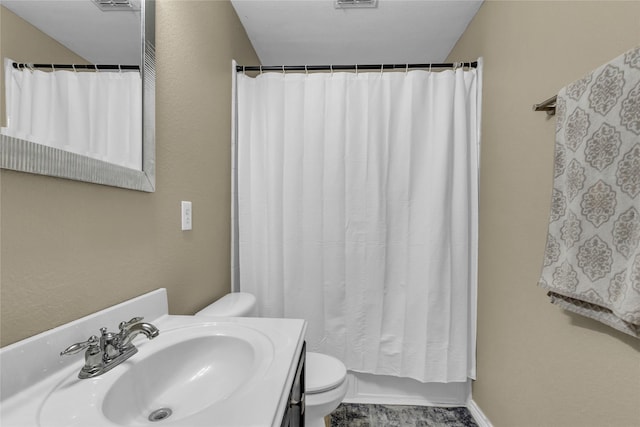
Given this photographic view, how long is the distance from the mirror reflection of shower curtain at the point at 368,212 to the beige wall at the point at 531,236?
0.49 ft

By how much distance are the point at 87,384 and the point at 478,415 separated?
190 cm

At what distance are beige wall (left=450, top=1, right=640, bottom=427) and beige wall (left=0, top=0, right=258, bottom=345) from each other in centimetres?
145

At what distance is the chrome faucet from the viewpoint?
66 cm

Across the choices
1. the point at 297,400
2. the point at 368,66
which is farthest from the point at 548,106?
the point at 297,400

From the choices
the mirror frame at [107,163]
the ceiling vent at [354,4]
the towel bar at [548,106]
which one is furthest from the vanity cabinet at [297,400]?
the ceiling vent at [354,4]

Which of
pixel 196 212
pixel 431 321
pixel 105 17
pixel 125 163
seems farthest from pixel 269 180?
pixel 431 321

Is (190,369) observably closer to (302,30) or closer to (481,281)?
(481,281)

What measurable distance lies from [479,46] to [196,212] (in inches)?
72.3

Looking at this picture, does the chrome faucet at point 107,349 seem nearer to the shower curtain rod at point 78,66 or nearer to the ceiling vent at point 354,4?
the shower curtain rod at point 78,66

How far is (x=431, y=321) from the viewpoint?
1.75 m

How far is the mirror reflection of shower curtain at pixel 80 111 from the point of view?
2.07 ft

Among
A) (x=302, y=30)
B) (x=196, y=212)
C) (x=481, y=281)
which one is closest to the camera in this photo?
(x=196, y=212)

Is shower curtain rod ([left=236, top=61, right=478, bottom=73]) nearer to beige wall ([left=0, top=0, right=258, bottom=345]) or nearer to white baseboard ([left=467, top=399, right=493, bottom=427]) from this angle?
beige wall ([left=0, top=0, right=258, bottom=345])

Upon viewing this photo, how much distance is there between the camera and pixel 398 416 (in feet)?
5.80
